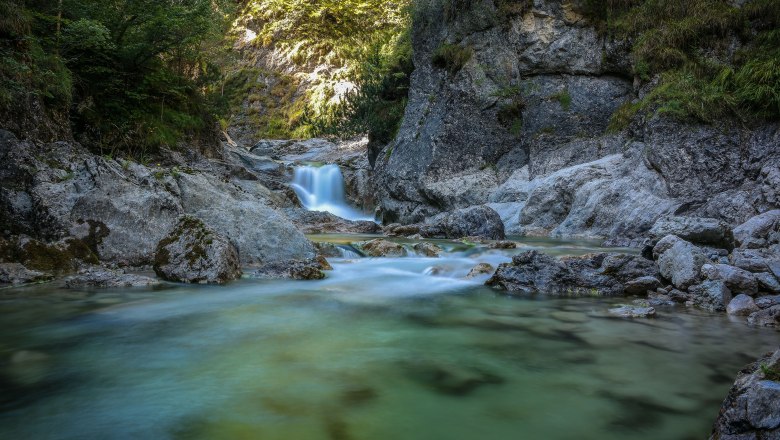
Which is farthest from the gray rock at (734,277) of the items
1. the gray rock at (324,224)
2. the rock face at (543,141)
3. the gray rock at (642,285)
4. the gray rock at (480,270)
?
the gray rock at (324,224)

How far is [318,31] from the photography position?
4162 centimetres

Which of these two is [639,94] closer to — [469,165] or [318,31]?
[469,165]

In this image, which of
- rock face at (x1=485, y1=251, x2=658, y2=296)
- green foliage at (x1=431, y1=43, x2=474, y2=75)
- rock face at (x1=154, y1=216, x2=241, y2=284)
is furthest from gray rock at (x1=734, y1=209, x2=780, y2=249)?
green foliage at (x1=431, y1=43, x2=474, y2=75)

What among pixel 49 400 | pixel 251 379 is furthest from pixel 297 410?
pixel 49 400

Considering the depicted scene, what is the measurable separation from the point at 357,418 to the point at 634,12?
17412mm

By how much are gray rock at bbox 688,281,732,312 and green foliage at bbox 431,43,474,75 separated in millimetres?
15169

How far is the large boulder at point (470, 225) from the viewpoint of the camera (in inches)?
493

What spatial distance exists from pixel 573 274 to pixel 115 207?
21.5 feet

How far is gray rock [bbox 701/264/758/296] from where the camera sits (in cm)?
519

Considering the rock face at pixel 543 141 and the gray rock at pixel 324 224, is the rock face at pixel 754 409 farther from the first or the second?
the gray rock at pixel 324 224

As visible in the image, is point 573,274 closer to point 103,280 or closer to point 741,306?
point 741,306

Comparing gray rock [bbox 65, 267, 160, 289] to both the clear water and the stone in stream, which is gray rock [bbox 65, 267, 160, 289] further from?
the stone in stream

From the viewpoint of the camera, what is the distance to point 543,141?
1666cm

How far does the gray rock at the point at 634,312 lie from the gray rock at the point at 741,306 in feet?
2.53
